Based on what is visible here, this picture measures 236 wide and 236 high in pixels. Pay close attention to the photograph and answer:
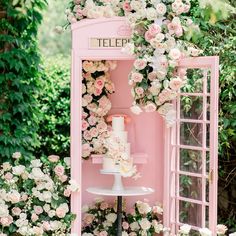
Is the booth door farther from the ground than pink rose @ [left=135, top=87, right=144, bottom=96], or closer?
closer

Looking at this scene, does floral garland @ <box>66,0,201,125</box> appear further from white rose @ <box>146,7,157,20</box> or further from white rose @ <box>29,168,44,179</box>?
white rose @ <box>29,168,44,179</box>

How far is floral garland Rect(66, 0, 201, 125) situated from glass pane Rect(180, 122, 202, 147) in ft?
0.41

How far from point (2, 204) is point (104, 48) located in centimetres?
155

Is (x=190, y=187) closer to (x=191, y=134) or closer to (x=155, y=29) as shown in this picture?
(x=191, y=134)

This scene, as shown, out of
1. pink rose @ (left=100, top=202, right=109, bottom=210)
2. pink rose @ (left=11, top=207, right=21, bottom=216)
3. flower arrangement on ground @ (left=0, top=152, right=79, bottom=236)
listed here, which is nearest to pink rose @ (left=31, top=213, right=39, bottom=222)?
flower arrangement on ground @ (left=0, top=152, right=79, bottom=236)

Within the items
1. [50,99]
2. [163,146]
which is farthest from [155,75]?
[50,99]

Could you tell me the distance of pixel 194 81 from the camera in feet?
18.0

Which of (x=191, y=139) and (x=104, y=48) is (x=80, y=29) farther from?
(x=191, y=139)

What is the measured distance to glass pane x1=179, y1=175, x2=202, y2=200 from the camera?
548 cm

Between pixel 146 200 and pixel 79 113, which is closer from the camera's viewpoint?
A: pixel 79 113

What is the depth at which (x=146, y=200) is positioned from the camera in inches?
236

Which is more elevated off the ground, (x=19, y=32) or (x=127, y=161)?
(x=19, y=32)

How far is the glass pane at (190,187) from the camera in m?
5.48

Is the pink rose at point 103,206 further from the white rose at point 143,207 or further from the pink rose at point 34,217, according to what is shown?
the pink rose at point 34,217
